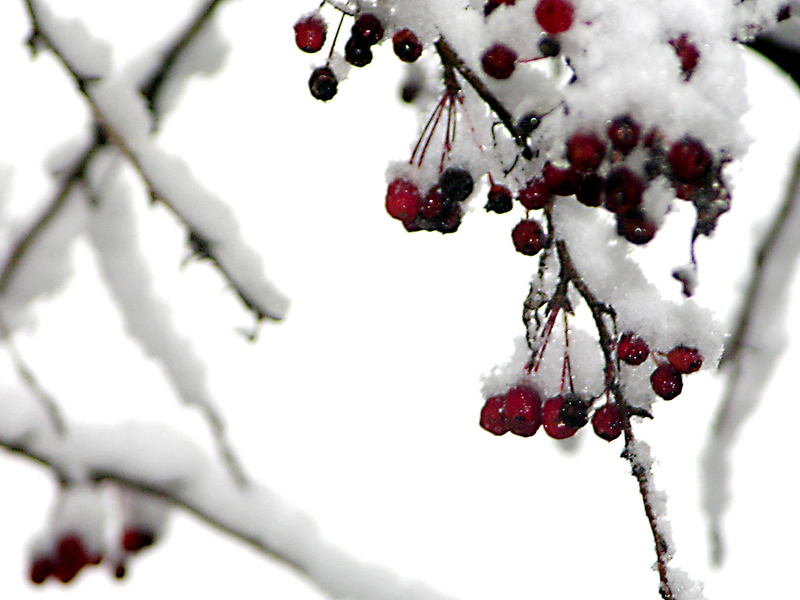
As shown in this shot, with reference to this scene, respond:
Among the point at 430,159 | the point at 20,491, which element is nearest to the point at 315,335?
the point at 20,491

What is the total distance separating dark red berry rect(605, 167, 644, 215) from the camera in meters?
0.61

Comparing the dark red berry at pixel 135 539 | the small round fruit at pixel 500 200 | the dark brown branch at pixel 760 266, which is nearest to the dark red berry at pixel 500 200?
the small round fruit at pixel 500 200

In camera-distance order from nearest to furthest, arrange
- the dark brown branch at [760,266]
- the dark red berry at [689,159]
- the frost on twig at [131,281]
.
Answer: the dark red berry at [689,159]
the dark brown branch at [760,266]
the frost on twig at [131,281]

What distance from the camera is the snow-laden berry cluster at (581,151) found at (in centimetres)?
61

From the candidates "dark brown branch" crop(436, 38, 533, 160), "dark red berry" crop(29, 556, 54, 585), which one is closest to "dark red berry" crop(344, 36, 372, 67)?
"dark brown branch" crop(436, 38, 533, 160)

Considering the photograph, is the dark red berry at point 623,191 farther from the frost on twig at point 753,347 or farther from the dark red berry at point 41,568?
the dark red berry at point 41,568

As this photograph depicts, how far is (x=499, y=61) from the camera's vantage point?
2.15 feet

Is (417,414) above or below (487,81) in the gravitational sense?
above

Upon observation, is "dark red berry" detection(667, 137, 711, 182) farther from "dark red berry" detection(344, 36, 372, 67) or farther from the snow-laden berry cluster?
"dark red berry" detection(344, 36, 372, 67)

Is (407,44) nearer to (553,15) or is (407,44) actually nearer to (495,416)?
(553,15)

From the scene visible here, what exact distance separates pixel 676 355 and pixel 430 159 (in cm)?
39

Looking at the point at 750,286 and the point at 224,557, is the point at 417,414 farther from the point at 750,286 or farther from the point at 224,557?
the point at 750,286

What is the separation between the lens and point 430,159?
31.6 inches

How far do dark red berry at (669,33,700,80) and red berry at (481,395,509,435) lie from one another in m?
0.44
